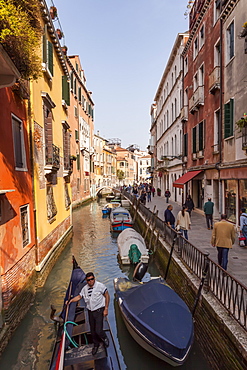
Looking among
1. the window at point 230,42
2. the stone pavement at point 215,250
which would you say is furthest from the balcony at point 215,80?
the stone pavement at point 215,250

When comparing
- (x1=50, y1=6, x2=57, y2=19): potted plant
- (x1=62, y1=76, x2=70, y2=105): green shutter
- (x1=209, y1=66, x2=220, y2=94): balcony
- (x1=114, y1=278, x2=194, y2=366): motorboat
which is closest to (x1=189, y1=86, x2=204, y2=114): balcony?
(x1=209, y1=66, x2=220, y2=94): balcony

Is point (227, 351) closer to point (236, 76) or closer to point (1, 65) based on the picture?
point (1, 65)

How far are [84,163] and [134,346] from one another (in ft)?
98.6

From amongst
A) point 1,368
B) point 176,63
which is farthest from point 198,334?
point 176,63

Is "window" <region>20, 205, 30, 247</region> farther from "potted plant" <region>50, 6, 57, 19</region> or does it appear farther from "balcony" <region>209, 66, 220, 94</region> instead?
"balcony" <region>209, 66, 220, 94</region>

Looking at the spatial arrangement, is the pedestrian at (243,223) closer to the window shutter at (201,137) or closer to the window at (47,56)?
the window shutter at (201,137)

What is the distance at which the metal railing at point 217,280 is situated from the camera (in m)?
4.44

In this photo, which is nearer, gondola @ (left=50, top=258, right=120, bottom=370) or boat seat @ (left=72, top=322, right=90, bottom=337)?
A: gondola @ (left=50, top=258, right=120, bottom=370)

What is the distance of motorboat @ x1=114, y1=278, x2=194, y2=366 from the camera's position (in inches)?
173

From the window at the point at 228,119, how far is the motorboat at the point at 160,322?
736 cm

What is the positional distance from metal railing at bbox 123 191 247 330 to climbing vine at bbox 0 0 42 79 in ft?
17.8

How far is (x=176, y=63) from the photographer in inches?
880

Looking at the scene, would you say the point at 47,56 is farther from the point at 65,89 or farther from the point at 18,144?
the point at 18,144

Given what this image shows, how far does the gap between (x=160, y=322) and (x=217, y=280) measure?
4.65 feet
